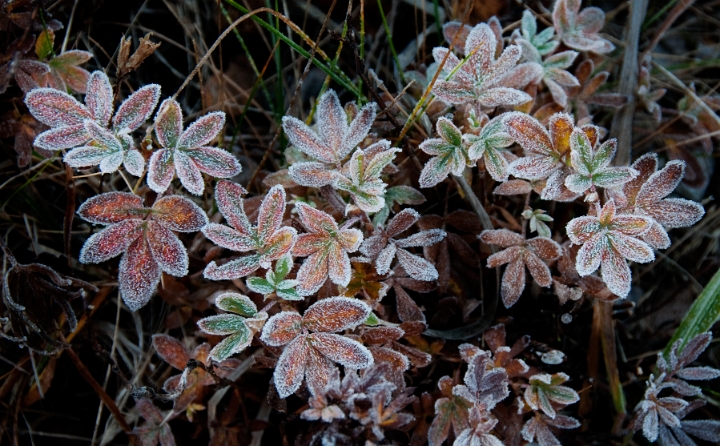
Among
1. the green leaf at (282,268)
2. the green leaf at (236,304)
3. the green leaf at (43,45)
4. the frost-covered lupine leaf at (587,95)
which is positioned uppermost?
the green leaf at (43,45)

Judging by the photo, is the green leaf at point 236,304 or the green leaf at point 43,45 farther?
the green leaf at point 43,45

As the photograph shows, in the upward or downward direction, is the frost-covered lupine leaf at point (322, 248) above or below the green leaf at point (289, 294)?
above

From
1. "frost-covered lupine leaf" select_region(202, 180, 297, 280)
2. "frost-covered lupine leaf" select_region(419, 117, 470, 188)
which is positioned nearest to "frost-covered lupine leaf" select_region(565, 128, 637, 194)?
"frost-covered lupine leaf" select_region(419, 117, 470, 188)

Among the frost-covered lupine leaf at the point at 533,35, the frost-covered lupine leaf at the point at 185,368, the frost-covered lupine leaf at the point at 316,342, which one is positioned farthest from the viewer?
the frost-covered lupine leaf at the point at 533,35

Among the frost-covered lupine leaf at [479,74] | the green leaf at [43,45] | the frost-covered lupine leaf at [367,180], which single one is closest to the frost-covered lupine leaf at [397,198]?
the frost-covered lupine leaf at [367,180]

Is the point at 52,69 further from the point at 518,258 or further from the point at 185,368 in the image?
the point at 518,258

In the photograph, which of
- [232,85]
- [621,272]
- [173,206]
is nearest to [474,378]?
[621,272]

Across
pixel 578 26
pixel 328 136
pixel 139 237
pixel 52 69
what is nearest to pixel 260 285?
pixel 139 237

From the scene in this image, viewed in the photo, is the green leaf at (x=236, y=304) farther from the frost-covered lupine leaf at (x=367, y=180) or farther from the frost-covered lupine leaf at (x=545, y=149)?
the frost-covered lupine leaf at (x=545, y=149)
